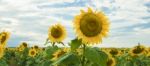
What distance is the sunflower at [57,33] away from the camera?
427 inches

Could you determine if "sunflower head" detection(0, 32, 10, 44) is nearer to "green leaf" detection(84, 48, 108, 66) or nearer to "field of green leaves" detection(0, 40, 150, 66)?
"field of green leaves" detection(0, 40, 150, 66)

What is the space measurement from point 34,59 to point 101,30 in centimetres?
1538

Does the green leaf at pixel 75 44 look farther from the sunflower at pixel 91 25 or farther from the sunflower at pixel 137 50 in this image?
the sunflower at pixel 137 50

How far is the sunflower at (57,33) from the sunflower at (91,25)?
484 centimetres

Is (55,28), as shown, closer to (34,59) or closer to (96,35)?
(96,35)

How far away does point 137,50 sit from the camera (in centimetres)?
1395

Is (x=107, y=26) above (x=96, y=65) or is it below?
above

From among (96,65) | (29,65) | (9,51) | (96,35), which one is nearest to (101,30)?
(96,35)

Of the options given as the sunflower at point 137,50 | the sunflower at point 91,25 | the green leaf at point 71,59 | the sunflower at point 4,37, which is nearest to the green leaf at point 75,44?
the green leaf at point 71,59

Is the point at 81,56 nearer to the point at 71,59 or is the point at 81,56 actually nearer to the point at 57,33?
the point at 71,59

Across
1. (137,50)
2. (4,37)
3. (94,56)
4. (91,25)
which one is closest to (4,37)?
(4,37)

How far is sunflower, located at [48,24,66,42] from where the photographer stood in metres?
10.9

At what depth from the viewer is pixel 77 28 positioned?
5.90 m

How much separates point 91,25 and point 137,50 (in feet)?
27.2
